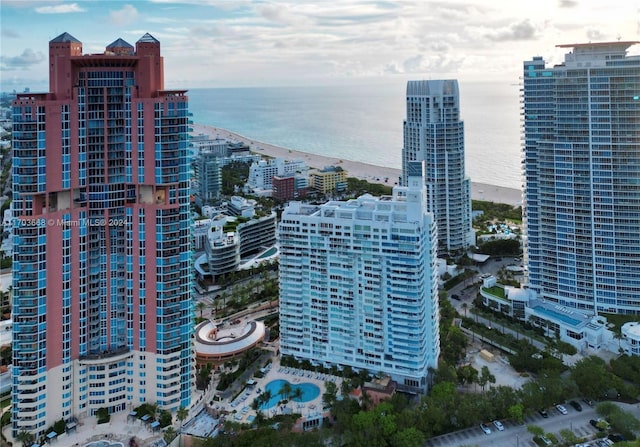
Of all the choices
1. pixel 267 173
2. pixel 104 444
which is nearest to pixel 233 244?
pixel 104 444

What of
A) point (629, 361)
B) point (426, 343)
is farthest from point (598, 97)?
point (426, 343)

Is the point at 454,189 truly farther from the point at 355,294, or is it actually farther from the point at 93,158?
the point at 93,158

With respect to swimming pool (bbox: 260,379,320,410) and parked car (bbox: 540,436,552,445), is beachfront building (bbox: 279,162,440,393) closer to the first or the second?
swimming pool (bbox: 260,379,320,410)

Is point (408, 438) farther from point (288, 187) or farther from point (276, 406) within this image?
point (288, 187)

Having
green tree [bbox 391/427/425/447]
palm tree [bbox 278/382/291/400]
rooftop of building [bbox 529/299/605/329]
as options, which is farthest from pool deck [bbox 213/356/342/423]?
rooftop of building [bbox 529/299/605/329]

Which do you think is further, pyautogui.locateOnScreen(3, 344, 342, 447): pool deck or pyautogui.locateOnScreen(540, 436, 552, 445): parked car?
pyautogui.locateOnScreen(3, 344, 342, 447): pool deck

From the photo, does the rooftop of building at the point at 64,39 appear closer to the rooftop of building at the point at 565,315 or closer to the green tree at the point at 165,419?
the green tree at the point at 165,419
